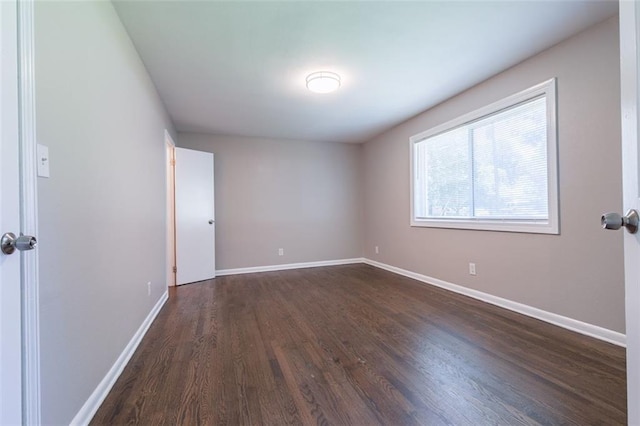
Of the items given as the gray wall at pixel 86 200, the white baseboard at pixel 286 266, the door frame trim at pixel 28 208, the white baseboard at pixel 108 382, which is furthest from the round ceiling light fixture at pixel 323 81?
the white baseboard at pixel 286 266

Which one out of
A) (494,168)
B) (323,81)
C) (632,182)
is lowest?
(632,182)

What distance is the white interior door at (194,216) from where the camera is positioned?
12.3 ft

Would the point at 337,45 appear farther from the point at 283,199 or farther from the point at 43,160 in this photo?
the point at 283,199

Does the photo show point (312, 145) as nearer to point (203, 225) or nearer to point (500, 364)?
point (203, 225)

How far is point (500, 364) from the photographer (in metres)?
1.69

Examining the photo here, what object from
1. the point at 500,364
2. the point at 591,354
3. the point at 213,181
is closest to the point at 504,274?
the point at 591,354

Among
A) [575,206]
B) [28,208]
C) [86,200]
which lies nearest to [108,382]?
[86,200]

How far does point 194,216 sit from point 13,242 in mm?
3294

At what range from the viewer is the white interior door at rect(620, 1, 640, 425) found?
2.15ft

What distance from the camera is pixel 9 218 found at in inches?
30.0

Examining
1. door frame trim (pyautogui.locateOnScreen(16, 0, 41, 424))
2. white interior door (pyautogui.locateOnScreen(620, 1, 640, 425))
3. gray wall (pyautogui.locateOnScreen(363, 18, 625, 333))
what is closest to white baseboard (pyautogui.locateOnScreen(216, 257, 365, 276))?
gray wall (pyautogui.locateOnScreen(363, 18, 625, 333))

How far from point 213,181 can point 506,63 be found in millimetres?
3888

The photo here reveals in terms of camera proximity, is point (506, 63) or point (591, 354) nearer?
point (591, 354)

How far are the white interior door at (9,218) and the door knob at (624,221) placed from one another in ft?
5.15
